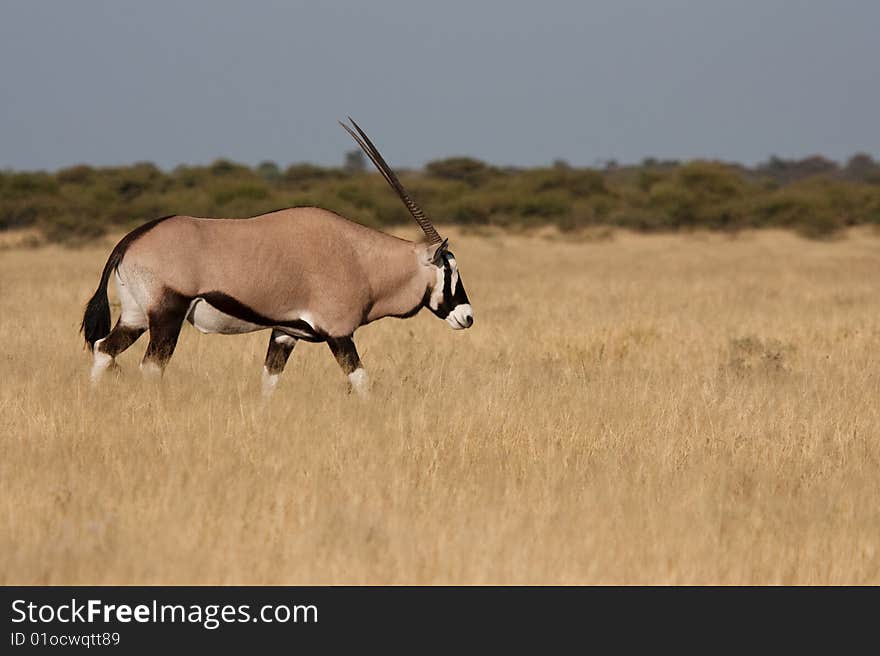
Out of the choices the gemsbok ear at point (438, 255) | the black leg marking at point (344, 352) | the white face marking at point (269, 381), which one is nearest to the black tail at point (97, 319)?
the white face marking at point (269, 381)

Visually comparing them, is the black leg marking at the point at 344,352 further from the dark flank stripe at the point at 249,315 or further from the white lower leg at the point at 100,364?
the white lower leg at the point at 100,364

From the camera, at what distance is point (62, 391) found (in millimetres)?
6887

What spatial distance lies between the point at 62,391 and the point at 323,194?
3891 cm

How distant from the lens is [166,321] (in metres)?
6.79

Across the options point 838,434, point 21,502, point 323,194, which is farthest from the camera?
point 323,194

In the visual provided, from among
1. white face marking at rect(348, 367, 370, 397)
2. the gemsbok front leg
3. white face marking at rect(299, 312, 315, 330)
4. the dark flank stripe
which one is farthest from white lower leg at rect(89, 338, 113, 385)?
white face marking at rect(348, 367, 370, 397)

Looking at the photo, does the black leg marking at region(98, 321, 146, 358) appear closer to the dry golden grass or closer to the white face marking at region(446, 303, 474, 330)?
the dry golden grass

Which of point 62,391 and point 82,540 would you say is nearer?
point 82,540

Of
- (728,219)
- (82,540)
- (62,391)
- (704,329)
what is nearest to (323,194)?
(728,219)

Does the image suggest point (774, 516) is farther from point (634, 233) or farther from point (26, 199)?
point (26, 199)

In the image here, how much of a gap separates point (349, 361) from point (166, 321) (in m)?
1.16

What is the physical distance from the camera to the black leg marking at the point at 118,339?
7125 mm

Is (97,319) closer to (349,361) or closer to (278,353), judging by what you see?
(278,353)
